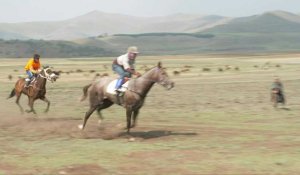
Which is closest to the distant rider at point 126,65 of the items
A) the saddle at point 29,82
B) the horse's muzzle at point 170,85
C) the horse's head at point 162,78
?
the horse's head at point 162,78

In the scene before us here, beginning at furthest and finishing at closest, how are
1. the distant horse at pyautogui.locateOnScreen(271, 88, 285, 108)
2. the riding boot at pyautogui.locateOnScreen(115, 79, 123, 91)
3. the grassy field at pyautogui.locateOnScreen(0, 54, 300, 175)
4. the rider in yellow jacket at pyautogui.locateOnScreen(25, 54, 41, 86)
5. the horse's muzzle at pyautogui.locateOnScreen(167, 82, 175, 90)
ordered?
the distant horse at pyautogui.locateOnScreen(271, 88, 285, 108), the rider in yellow jacket at pyautogui.locateOnScreen(25, 54, 41, 86), the riding boot at pyautogui.locateOnScreen(115, 79, 123, 91), the horse's muzzle at pyautogui.locateOnScreen(167, 82, 175, 90), the grassy field at pyautogui.locateOnScreen(0, 54, 300, 175)

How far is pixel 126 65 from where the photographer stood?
16.6 metres

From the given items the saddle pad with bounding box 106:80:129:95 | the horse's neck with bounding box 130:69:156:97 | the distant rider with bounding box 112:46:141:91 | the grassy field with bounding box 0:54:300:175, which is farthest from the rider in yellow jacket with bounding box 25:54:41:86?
the horse's neck with bounding box 130:69:156:97

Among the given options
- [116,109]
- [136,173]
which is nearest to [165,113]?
[116,109]

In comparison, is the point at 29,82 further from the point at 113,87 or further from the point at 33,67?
the point at 113,87

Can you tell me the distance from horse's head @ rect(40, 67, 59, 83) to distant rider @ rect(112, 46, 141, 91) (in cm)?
496

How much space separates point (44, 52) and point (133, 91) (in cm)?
18217

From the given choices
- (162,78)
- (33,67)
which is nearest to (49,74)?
(33,67)

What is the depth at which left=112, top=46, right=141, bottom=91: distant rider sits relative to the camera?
16531 millimetres

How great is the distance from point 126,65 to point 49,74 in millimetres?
6179

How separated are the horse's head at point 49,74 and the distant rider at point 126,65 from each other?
4.96m

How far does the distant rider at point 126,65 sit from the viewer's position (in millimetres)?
16531

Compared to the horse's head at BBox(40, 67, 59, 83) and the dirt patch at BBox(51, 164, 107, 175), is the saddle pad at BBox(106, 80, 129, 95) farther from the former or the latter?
the dirt patch at BBox(51, 164, 107, 175)

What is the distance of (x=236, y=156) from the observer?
1319 cm
